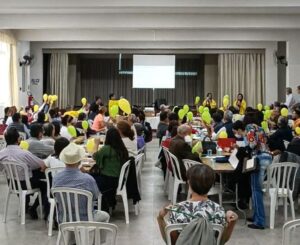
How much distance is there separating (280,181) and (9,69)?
11.7m

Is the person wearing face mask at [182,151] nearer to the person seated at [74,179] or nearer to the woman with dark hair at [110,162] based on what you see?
the woman with dark hair at [110,162]

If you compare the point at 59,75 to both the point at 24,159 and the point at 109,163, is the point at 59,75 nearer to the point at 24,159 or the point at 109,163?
the point at 24,159

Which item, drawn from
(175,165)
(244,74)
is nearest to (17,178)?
(175,165)

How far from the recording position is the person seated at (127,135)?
285 inches

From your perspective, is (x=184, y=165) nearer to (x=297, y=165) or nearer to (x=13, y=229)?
(x=297, y=165)

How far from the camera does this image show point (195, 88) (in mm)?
22516

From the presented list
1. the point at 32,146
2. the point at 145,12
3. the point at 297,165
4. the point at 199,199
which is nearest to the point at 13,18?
the point at 145,12

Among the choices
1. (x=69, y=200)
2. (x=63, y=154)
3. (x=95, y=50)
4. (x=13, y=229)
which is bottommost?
(x=13, y=229)

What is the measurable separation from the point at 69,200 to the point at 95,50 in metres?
16.2

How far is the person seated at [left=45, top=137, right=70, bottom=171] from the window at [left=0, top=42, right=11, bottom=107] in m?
10.2

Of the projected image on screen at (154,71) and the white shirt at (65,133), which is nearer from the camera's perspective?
Answer: the white shirt at (65,133)

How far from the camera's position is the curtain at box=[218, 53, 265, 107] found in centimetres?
2033

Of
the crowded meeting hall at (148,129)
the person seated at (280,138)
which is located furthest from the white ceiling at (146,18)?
the person seated at (280,138)

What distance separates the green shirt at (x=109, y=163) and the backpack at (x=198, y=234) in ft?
10.4
